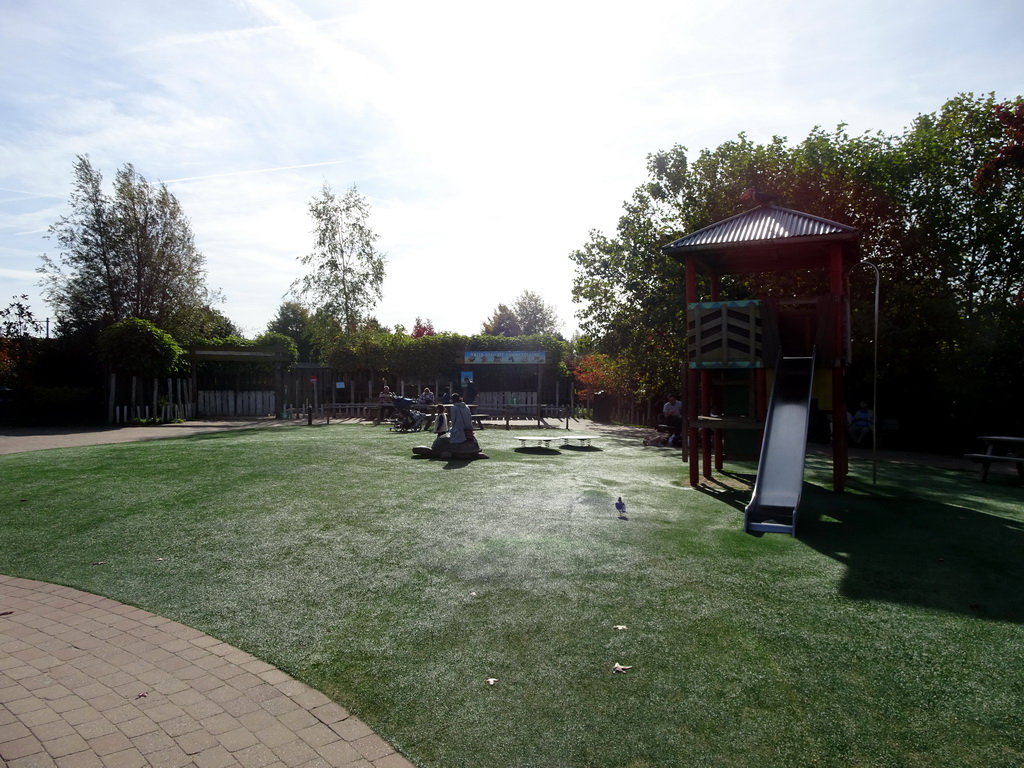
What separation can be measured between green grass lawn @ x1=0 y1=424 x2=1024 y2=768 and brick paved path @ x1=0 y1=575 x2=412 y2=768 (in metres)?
0.18

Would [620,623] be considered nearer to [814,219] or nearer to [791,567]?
[791,567]

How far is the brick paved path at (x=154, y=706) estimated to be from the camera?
3.35 meters

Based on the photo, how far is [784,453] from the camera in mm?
8680

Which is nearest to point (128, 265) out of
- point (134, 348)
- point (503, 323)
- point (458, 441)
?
point (134, 348)

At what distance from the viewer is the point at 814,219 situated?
11.2 metres

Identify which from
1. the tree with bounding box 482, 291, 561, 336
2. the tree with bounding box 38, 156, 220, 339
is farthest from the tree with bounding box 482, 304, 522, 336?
the tree with bounding box 38, 156, 220, 339

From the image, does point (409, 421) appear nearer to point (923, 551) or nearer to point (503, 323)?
point (923, 551)

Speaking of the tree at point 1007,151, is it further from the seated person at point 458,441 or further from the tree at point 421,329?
the tree at point 421,329

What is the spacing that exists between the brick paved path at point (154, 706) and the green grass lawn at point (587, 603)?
176 millimetres

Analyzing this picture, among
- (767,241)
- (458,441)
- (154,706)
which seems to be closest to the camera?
(154,706)

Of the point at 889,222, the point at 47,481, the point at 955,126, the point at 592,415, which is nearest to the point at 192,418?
the point at 592,415

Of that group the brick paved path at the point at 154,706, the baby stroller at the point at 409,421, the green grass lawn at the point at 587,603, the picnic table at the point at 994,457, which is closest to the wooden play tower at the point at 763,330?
the green grass lawn at the point at 587,603

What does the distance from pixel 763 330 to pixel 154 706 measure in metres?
9.20

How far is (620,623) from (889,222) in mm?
18420
